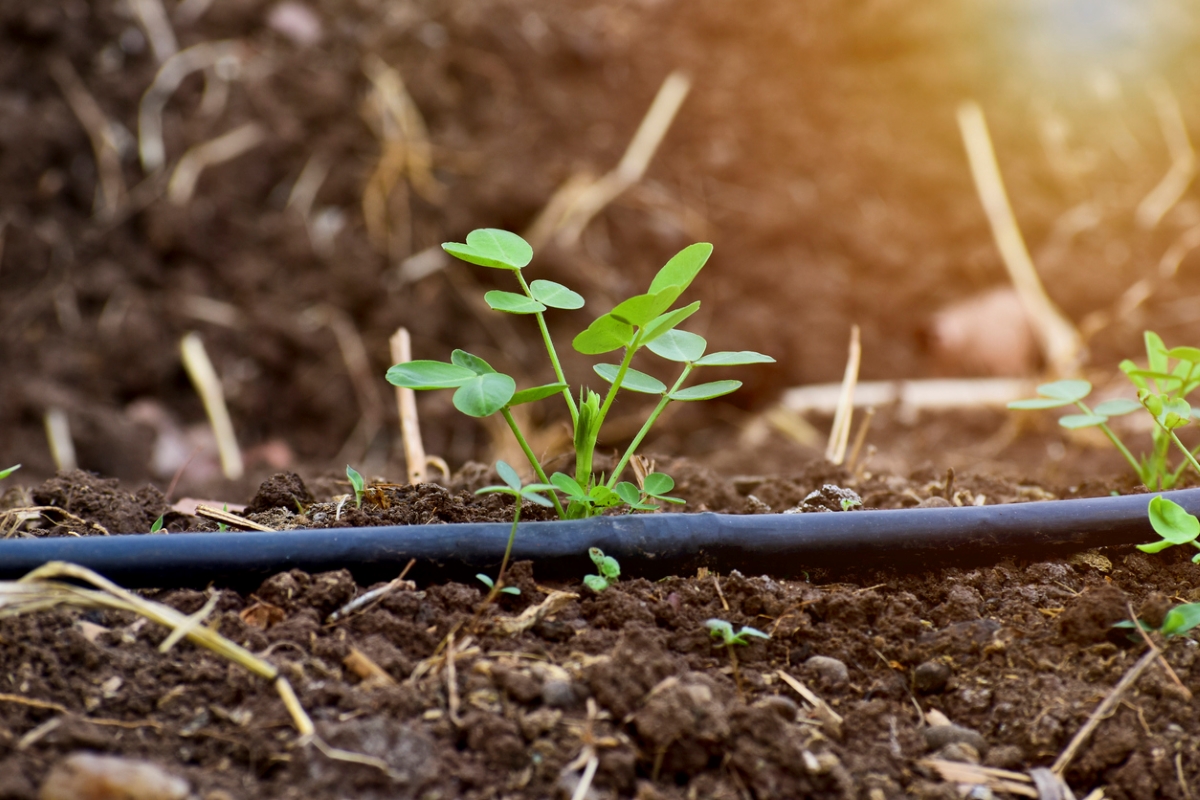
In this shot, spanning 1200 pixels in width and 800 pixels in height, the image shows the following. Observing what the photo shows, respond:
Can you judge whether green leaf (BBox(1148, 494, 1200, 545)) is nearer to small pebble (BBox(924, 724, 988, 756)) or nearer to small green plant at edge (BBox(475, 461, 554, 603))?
small pebble (BBox(924, 724, 988, 756))

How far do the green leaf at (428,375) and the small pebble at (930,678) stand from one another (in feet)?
1.71

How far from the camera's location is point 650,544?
3.28ft

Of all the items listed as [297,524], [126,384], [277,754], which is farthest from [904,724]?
[126,384]

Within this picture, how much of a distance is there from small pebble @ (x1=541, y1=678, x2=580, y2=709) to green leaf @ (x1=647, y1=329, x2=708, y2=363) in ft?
1.25

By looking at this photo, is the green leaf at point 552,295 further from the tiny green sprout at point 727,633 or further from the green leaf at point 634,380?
the tiny green sprout at point 727,633

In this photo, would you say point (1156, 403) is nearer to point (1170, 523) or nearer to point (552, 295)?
point (1170, 523)

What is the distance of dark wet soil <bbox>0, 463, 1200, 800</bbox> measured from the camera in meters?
0.77

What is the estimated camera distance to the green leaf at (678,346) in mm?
1060

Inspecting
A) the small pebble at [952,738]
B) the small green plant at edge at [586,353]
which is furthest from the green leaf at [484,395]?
the small pebble at [952,738]

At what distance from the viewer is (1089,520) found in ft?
3.51

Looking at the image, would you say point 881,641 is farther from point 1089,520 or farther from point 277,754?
point 277,754

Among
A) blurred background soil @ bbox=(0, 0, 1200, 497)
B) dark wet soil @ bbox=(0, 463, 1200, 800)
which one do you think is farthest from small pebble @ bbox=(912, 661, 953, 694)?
blurred background soil @ bbox=(0, 0, 1200, 497)

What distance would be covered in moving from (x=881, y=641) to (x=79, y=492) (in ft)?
3.06

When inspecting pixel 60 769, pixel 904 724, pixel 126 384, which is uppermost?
pixel 60 769
